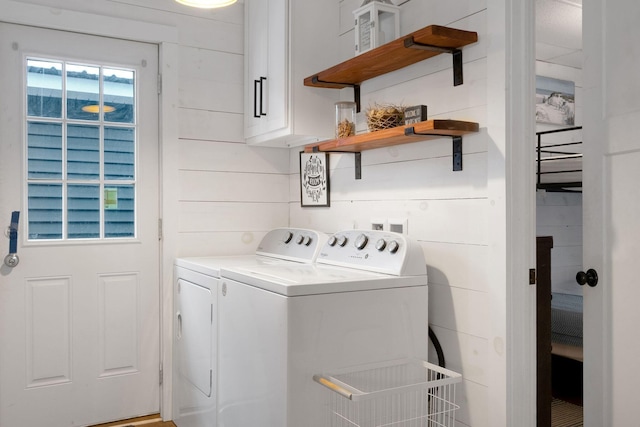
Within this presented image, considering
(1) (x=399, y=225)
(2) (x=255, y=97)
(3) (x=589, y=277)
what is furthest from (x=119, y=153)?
(3) (x=589, y=277)

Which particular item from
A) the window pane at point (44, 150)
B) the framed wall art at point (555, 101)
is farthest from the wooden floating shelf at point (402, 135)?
the framed wall art at point (555, 101)

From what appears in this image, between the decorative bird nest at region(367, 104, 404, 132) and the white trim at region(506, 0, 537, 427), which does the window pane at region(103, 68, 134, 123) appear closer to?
the decorative bird nest at region(367, 104, 404, 132)

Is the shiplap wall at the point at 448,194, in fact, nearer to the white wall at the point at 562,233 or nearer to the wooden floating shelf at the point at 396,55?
the wooden floating shelf at the point at 396,55

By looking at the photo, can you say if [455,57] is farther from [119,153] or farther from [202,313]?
[119,153]

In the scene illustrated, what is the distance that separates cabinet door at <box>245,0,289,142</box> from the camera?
2744 mm

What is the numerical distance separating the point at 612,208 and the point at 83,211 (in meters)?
2.34

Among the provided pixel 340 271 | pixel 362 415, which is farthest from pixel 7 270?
pixel 362 415

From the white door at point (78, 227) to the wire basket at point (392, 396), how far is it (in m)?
1.44

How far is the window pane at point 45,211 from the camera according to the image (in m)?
2.73

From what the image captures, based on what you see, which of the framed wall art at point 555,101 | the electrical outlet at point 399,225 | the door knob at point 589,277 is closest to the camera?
the door knob at point 589,277

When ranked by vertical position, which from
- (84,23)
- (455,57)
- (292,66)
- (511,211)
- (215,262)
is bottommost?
(215,262)

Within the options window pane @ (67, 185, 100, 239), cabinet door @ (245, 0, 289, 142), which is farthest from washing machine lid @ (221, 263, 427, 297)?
window pane @ (67, 185, 100, 239)

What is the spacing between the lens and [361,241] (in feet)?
7.55

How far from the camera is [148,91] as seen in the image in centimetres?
297
